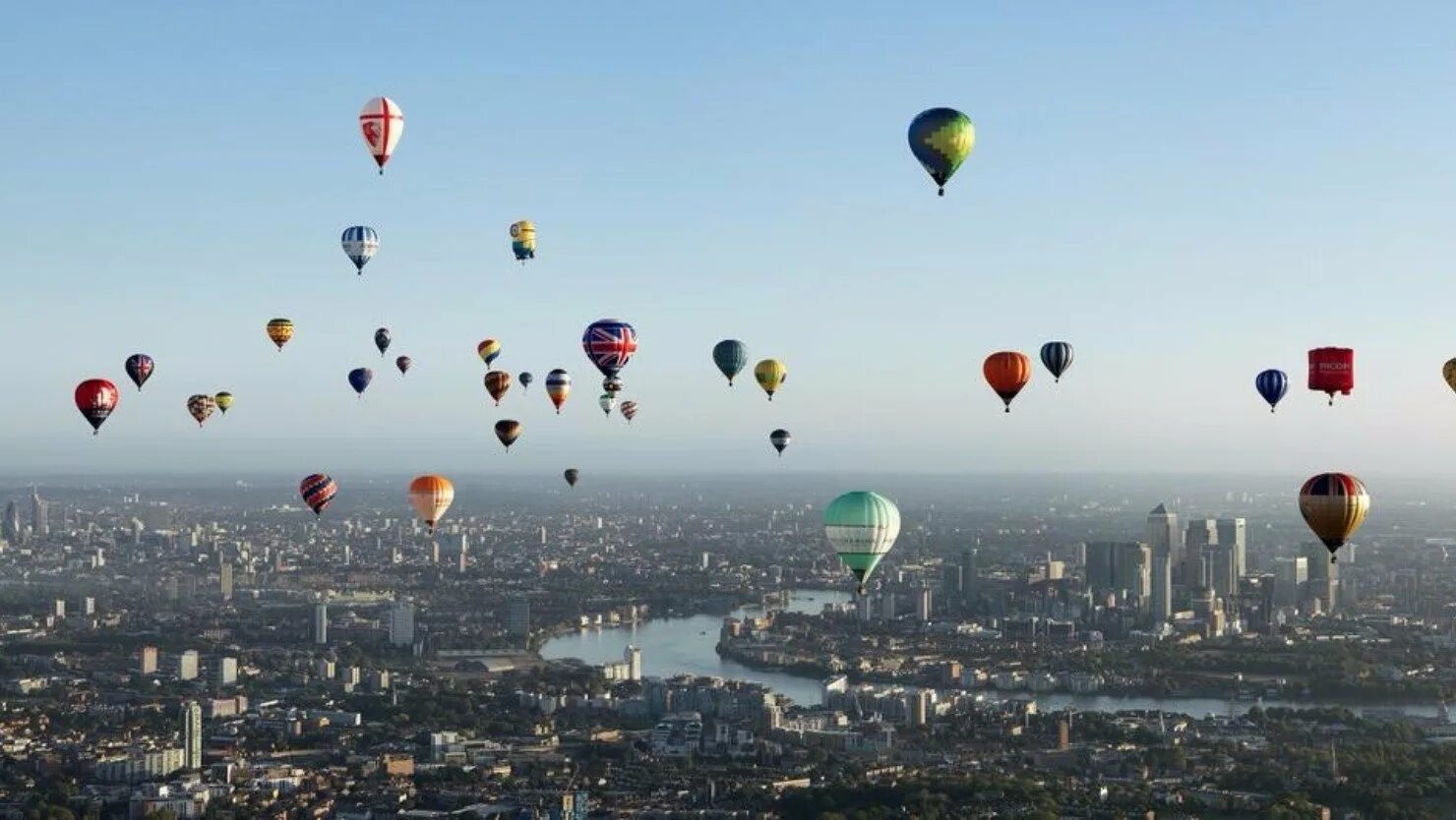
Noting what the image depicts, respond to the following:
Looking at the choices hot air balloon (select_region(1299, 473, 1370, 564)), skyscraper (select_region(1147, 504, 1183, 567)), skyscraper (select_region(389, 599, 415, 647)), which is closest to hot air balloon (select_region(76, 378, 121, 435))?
hot air balloon (select_region(1299, 473, 1370, 564))

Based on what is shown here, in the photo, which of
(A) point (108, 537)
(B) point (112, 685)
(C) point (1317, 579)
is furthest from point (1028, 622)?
(A) point (108, 537)

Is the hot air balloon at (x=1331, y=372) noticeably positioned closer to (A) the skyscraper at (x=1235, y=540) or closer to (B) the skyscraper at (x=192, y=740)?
(B) the skyscraper at (x=192, y=740)

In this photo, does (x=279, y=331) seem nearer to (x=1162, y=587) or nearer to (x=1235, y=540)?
(x=1162, y=587)

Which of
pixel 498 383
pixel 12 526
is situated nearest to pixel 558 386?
pixel 498 383

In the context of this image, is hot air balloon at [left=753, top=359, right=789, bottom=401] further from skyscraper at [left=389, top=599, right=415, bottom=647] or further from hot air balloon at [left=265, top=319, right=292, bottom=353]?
skyscraper at [left=389, top=599, right=415, bottom=647]

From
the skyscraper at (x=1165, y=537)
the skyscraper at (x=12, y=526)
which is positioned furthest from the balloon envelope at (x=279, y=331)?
the skyscraper at (x=12, y=526)

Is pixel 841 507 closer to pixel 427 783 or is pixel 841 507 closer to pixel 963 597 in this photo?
pixel 427 783
